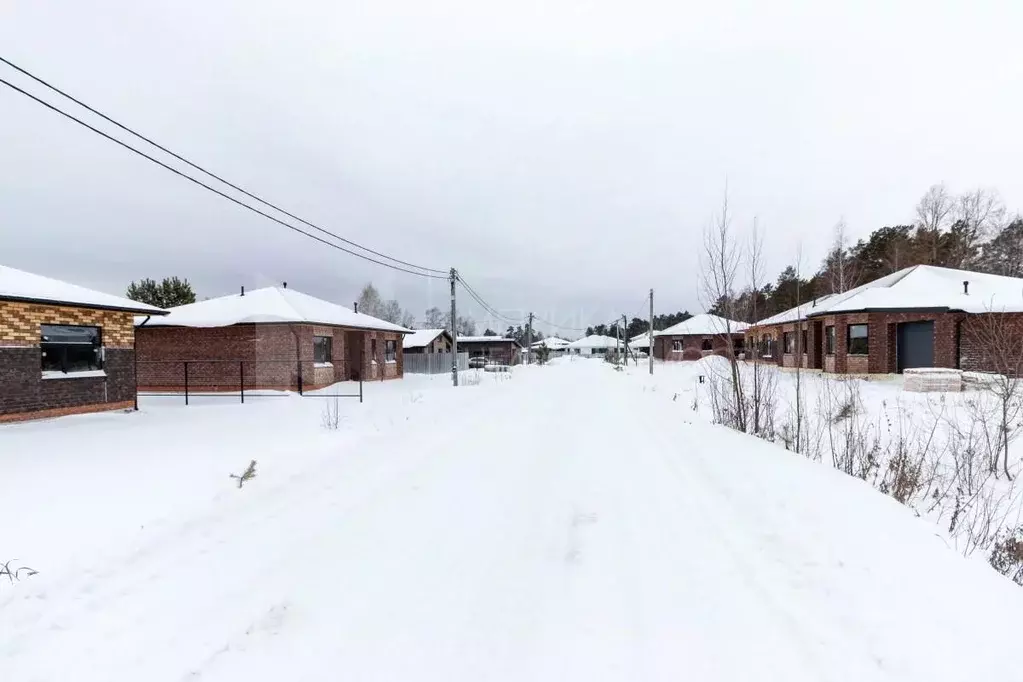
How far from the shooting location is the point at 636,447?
8.15 meters

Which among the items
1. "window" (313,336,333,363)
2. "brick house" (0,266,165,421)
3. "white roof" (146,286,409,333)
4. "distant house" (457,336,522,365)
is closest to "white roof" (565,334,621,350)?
"distant house" (457,336,522,365)

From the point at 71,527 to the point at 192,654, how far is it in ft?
10.3

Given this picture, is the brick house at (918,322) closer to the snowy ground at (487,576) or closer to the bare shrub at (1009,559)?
the bare shrub at (1009,559)

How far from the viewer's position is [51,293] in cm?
1285

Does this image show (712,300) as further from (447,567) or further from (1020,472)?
(447,567)

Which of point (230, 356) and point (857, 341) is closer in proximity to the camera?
point (230, 356)

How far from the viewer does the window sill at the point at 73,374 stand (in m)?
12.7

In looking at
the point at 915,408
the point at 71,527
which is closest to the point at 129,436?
the point at 71,527

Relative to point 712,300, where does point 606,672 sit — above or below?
below

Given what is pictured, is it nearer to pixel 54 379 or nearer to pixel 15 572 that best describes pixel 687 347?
pixel 54 379

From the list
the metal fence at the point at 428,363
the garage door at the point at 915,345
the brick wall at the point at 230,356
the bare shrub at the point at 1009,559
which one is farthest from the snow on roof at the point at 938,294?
the metal fence at the point at 428,363

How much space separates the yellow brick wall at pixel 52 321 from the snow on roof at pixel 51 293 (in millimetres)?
313

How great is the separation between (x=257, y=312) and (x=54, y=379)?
7.09m

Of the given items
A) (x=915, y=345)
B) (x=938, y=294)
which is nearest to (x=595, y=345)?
(x=938, y=294)
